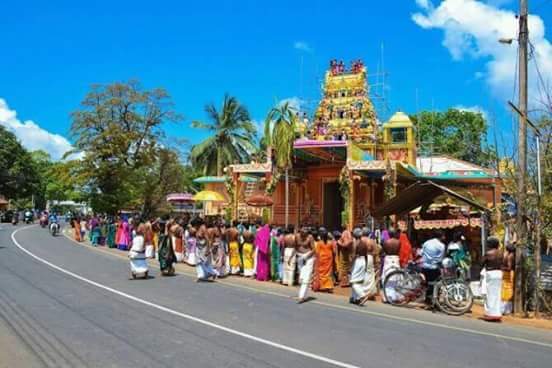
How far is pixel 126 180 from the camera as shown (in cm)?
3028

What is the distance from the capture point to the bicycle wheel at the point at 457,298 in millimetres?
11086

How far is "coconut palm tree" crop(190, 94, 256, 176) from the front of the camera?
1945 inches

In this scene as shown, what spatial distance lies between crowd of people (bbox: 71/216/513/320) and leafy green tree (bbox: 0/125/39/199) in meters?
54.0

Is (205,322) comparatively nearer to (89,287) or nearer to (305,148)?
(89,287)

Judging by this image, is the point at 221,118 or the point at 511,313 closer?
the point at 511,313

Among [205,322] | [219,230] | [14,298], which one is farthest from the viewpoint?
[219,230]

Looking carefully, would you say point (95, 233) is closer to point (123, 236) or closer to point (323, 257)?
point (123, 236)

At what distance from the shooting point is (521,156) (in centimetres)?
1164

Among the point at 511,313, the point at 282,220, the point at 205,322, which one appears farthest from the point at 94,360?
the point at 282,220

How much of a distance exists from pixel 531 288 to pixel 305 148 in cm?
1291

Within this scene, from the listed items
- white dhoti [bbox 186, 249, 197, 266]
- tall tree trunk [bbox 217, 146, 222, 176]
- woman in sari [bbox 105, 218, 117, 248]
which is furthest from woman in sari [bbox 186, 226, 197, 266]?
tall tree trunk [bbox 217, 146, 222, 176]

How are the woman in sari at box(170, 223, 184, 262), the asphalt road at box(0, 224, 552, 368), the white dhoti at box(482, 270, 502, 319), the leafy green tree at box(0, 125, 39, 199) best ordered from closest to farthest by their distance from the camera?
the asphalt road at box(0, 224, 552, 368) < the white dhoti at box(482, 270, 502, 319) < the woman in sari at box(170, 223, 184, 262) < the leafy green tree at box(0, 125, 39, 199)

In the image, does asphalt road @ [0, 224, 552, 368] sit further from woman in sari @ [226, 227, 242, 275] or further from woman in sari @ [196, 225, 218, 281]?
woman in sari @ [226, 227, 242, 275]

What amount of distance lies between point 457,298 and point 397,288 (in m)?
1.33
